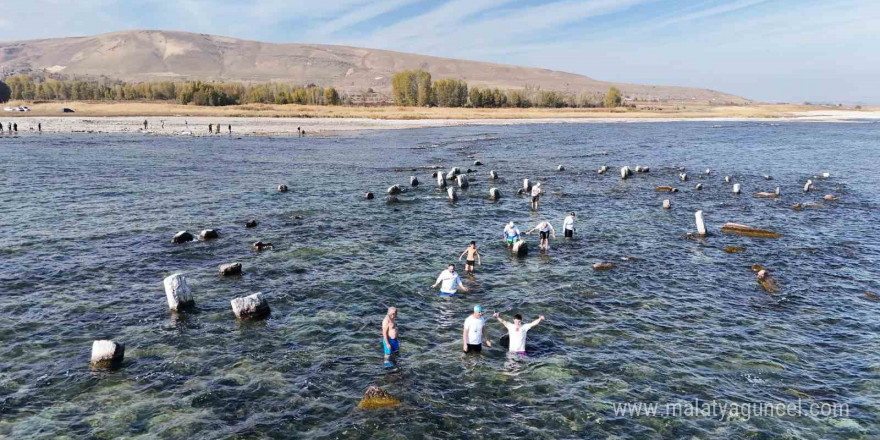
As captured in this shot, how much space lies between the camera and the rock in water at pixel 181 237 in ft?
102

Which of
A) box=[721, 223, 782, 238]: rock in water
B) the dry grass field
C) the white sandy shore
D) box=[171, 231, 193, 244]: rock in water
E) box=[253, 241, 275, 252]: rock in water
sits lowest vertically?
box=[253, 241, 275, 252]: rock in water

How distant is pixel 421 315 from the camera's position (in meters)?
21.9

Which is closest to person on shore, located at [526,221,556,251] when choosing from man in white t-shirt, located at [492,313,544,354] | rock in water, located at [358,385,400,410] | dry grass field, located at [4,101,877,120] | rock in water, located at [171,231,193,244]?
man in white t-shirt, located at [492,313,544,354]

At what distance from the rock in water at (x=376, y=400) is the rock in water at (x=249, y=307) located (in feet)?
24.9

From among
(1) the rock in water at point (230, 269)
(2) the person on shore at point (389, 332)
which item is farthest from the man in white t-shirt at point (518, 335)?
(1) the rock in water at point (230, 269)

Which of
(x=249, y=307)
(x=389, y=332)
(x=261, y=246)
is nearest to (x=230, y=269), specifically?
(x=261, y=246)

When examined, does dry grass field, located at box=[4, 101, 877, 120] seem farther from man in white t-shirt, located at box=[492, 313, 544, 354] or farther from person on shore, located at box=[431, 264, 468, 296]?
man in white t-shirt, located at box=[492, 313, 544, 354]

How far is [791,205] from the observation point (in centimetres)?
4338

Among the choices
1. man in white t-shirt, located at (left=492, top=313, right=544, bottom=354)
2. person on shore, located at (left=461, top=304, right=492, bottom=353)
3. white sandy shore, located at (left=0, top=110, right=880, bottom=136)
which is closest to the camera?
person on shore, located at (left=461, top=304, right=492, bottom=353)

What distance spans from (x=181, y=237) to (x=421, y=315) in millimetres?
17392

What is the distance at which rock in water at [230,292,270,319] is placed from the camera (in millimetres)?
20766

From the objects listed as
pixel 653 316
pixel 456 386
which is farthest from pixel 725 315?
pixel 456 386

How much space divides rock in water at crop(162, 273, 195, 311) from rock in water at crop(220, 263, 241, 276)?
4170mm

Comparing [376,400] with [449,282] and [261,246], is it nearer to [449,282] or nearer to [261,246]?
[449,282]
